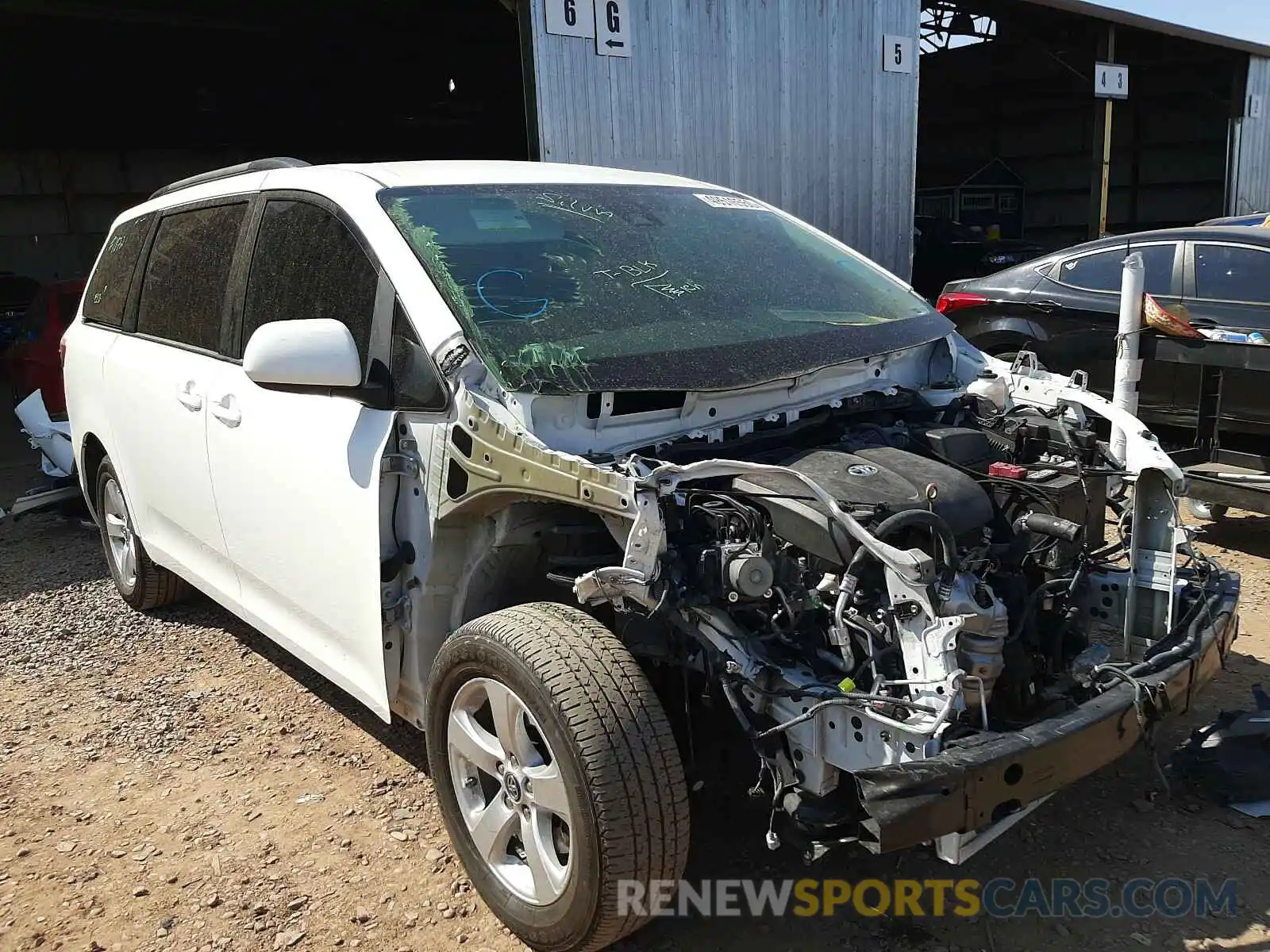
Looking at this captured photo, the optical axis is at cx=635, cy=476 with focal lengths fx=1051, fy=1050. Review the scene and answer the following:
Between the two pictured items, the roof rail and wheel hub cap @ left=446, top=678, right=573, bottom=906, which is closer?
wheel hub cap @ left=446, top=678, right=573, bottom=906

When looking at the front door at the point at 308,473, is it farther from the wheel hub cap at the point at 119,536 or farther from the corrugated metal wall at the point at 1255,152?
the corrugated metal wall at the point at 1255,152

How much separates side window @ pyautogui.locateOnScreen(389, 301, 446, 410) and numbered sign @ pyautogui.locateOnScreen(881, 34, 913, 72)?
9547 mm

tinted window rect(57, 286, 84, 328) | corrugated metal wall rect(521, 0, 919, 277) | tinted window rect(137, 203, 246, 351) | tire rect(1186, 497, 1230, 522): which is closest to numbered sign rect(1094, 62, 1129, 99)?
corrugated metal wall rect(521, 0, 919, 277)

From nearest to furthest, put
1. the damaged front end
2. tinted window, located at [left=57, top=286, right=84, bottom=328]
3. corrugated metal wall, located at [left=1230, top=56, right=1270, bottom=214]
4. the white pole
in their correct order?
the damaged front end
the white pole
tinted window, located at [left=57, top=286, right=84, bottom=328]
corrugated metal wall, located at [left=1230, top=56, right=1270, bottom=214]

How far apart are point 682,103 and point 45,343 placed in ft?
19.0

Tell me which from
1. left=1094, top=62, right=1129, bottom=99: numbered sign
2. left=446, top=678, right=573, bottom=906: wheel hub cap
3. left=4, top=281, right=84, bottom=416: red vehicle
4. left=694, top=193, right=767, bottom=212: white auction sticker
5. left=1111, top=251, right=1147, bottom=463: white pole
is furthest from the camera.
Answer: left=1094, top=62, right=1129, bottom=99: numbered sign

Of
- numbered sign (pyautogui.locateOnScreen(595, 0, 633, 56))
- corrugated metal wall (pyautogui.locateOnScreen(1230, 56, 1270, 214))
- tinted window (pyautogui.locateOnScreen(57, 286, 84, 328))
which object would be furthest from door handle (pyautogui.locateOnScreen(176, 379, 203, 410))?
corrugated metal wall (pyautogui.locateOnScreen(1230, 56, 1270, 214))

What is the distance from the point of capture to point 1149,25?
1421 cm

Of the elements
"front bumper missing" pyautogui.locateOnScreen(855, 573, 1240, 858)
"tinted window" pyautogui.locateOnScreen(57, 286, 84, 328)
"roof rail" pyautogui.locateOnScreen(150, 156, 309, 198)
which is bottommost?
"front bumper missing" pyautogui.locateOnScreen(855, 573, 1240, 858)

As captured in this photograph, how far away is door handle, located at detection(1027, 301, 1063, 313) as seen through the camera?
22.6 feet

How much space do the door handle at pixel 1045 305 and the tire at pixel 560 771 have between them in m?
5.35

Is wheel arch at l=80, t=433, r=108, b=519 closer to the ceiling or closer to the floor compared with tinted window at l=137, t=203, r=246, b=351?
closer to the floor

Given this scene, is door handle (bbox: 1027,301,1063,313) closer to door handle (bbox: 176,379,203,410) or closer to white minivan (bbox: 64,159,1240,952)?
white minivan (bbox: 64,159,1240,952)

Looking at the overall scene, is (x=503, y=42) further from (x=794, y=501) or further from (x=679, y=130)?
(x=794, y=501)
